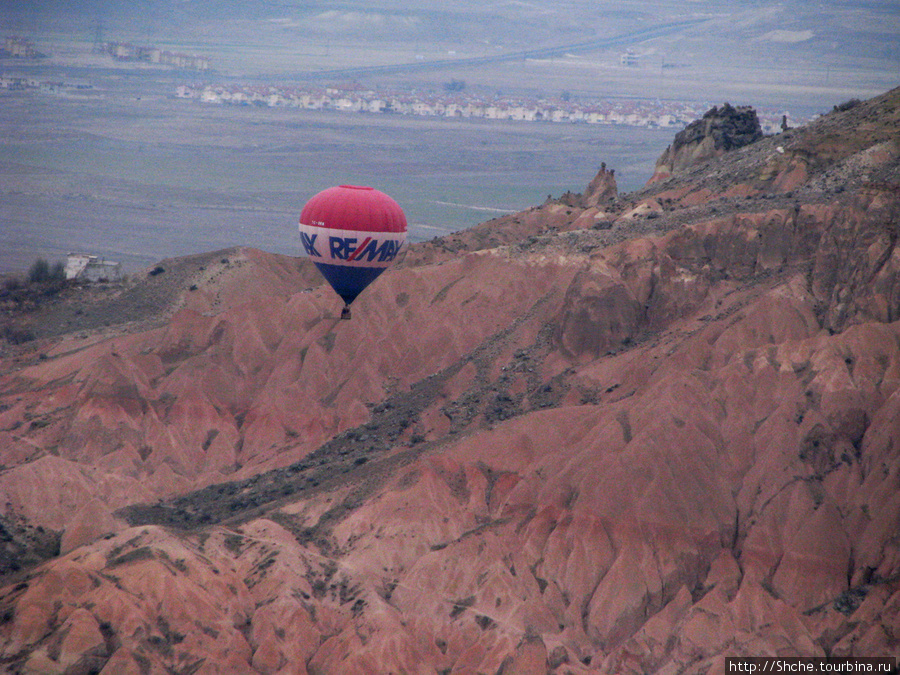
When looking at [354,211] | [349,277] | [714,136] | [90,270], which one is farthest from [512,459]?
[90,270]

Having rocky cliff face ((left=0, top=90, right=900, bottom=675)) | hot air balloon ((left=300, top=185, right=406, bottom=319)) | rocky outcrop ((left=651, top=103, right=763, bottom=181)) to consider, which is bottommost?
rocky cliff face ((left=0, top=90, right=900, bottom=675))

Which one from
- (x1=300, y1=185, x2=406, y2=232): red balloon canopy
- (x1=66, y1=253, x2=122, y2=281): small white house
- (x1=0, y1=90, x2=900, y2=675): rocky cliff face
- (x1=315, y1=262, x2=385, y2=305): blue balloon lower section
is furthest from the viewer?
(x1=66, y1=253, x2=122, y2=281): small white house

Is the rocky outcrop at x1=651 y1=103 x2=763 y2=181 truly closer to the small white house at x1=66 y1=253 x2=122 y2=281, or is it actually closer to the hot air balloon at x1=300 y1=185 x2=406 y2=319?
the hot air balloon at x1=300 y1=185 x2=406 y2=319

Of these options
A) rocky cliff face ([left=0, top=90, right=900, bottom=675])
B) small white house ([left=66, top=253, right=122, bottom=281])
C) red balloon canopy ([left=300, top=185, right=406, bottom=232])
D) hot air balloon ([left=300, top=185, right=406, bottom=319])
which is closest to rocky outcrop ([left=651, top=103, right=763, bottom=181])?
rocky cliff face ([left=0, top=90, right=900, bottom=675])

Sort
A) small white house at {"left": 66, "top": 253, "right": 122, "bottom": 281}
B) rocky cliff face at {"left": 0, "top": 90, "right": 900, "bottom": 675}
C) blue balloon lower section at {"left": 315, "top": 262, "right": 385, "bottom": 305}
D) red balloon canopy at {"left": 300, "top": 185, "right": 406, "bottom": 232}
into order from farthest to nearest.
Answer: small white house at {"left": 66, "top": 253, "right": 122, "bottom": 281} < blue balloon lower section at {"left": 315, "top": 262, "right": 385, "bottom": 305} < red balloon canopy at {"left": 300, "top": 185, "right": 406, "bottom": 232} < rocky cliff face at {"left": 0, "top": 90, "right": 900, "bottom": 675}

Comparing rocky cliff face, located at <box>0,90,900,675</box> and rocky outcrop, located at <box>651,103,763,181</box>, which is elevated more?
rocky outcrop, located at <box>651,103,763,181</box>

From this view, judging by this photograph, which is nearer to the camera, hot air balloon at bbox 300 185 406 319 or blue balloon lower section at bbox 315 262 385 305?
hot air balloon at bbox 300 185 406 319

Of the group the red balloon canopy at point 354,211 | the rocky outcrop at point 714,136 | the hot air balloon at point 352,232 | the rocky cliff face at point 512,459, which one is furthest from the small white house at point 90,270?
the rocky outcrop at point 714,136
